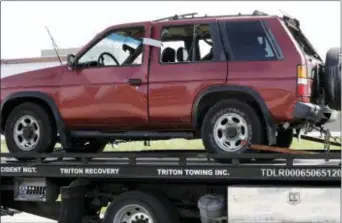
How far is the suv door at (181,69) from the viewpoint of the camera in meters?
5.87

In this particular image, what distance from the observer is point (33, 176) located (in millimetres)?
6309

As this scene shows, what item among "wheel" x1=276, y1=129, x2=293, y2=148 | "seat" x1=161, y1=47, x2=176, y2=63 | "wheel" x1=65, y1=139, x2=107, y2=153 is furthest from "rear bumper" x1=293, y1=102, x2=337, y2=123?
"wheel" x1=65, y1=139, x2=107, y2=153

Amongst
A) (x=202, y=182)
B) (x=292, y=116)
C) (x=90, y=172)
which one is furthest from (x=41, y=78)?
(x=292, y=116)

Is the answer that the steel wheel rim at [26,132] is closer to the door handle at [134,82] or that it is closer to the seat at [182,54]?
the door handle at [134,82]

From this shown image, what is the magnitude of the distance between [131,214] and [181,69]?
5.42 ft

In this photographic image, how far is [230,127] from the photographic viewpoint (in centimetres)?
576

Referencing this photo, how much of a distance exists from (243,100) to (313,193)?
4.12 ft

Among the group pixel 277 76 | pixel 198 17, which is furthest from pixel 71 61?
pixel 277 76

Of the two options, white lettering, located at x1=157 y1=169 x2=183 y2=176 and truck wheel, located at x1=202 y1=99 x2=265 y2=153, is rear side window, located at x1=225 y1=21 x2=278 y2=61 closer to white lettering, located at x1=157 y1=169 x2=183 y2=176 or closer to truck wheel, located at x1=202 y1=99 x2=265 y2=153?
truck wheel, located at x1=202 y1=99 x2=265 y2=153

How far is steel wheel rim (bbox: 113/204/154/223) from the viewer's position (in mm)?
5828

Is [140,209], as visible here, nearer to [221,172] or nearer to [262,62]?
[221,172]

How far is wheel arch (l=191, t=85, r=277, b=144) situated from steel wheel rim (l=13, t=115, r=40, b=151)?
196cm

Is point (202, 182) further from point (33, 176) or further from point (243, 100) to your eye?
point (33, 176)

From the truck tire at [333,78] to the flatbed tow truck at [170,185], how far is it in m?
0.75
